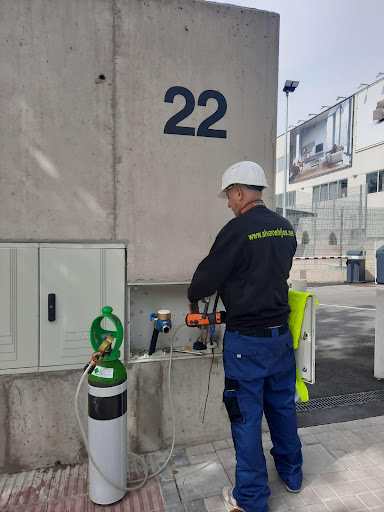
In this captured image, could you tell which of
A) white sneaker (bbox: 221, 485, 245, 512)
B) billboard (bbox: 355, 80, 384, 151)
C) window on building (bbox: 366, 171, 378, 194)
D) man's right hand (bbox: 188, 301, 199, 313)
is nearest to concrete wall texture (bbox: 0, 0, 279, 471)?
man's right hand (bbox: 188, 301, 199, 313)

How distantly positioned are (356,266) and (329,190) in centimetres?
1287

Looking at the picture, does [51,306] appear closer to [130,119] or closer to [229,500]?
[130,119]

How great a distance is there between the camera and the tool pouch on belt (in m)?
2.21

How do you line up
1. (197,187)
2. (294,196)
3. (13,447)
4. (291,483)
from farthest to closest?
(294,196) → (197,187) → (13,447) → (291,483)

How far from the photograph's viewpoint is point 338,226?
15.4 metres

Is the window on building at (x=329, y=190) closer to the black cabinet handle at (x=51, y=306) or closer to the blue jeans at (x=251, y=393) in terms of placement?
the blue jeans at (x=251, y=393)

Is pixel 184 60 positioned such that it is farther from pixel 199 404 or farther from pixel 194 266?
pixel 199 404

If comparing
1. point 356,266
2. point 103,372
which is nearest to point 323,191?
point 356,266

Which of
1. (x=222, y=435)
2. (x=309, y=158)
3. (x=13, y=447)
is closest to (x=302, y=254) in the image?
(x=222, y=435)

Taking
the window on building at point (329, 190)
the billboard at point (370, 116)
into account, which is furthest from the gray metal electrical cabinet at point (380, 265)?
the window on building at point (329, 190)

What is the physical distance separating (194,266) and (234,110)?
1339mm

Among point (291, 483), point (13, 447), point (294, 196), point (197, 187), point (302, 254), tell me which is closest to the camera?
point (291, 483)

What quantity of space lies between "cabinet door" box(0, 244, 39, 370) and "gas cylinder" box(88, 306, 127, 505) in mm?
662

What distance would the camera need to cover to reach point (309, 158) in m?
29.6
